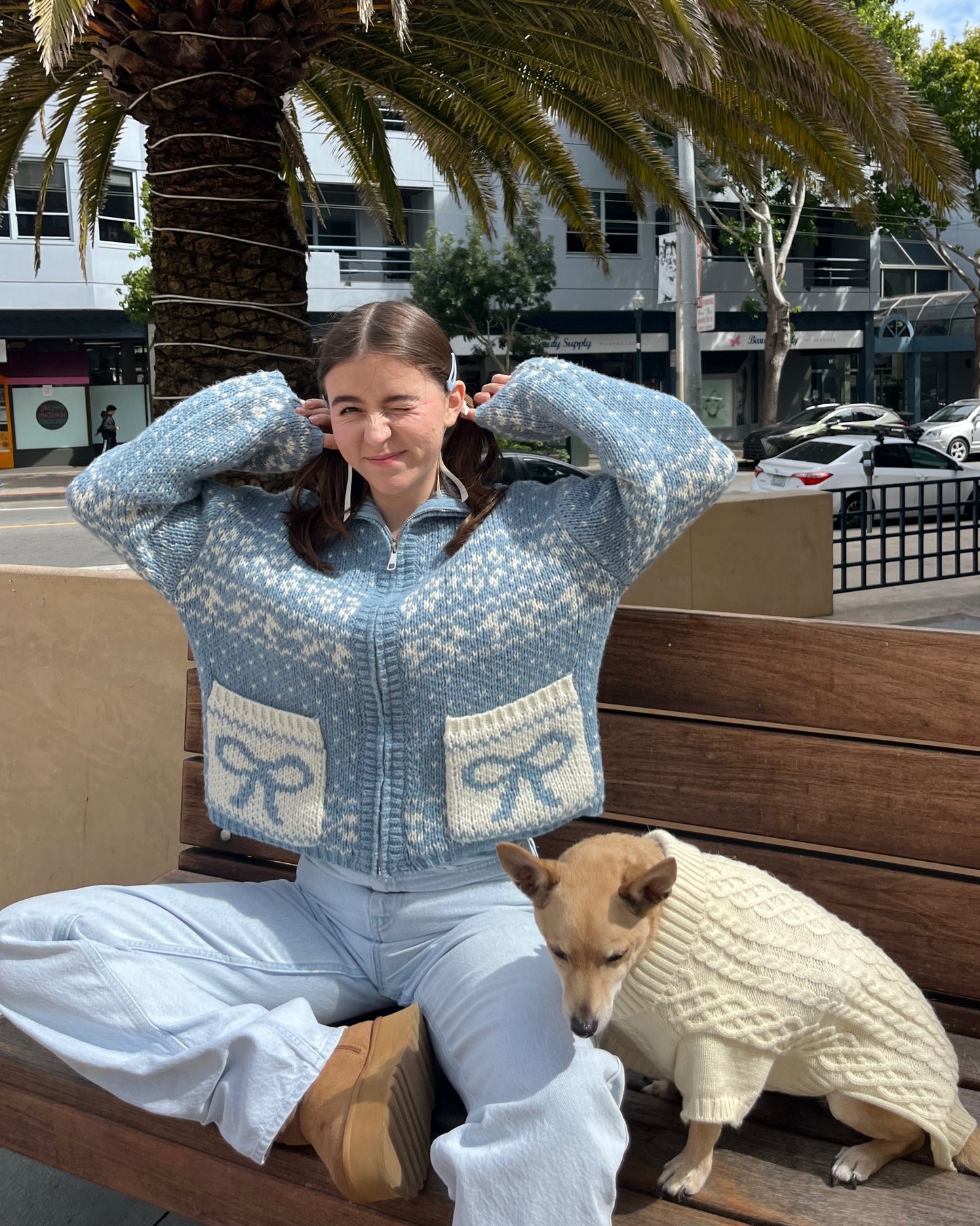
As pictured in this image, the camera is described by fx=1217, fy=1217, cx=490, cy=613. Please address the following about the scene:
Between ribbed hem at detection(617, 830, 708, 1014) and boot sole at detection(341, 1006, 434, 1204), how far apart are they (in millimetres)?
381

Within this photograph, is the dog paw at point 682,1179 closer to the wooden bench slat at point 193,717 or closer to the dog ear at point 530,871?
the dog ear at point 530,871

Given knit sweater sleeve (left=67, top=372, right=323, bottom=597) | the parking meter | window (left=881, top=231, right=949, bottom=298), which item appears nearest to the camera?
knit sweater sleeve (left=67, top=372, right=323, bottom=597)

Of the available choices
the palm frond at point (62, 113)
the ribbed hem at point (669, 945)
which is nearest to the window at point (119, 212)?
the palm frond at point (62, 113)

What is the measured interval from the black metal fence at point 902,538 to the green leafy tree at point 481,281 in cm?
2059

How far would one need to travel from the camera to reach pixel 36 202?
99.3ft

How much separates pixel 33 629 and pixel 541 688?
253 centimetres

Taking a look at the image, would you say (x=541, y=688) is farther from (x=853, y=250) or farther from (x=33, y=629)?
(x=853, y=250)

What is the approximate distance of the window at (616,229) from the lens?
36.2m

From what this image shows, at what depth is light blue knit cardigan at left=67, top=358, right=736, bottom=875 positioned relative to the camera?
91.5 inches

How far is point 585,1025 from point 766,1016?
0.30 meters

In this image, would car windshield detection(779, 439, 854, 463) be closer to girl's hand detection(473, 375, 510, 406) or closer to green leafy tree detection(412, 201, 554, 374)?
green leafy tree detection(412, 201, 554, 374)

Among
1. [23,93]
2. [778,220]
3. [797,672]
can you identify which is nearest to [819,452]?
[23,93]

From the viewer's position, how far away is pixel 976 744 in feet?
8.06

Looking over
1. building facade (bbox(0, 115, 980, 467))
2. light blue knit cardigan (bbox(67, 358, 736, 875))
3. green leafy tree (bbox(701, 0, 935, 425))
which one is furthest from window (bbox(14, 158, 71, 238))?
light blue knit cardigan (bbox(67, 358, 736, 875))
